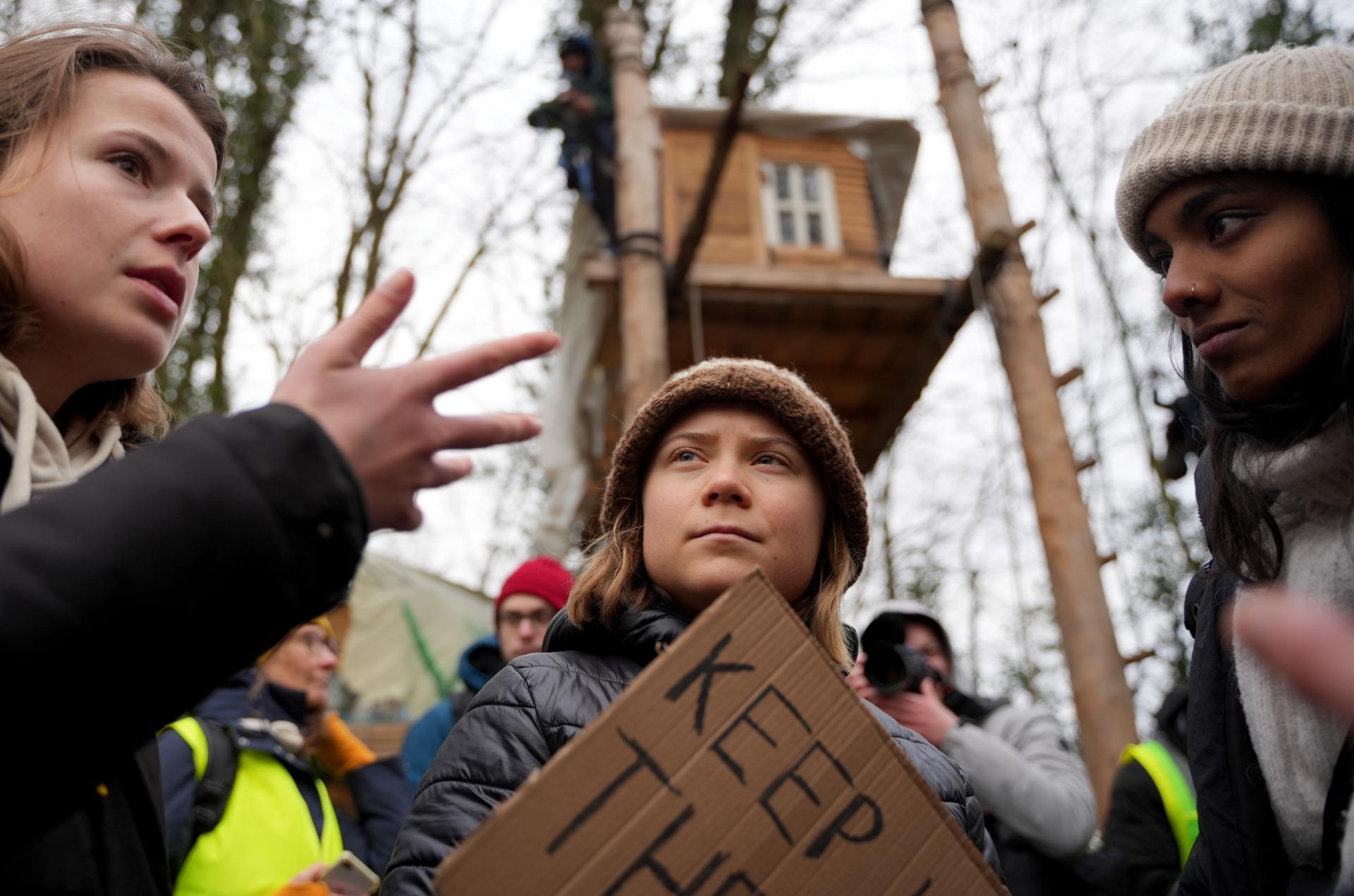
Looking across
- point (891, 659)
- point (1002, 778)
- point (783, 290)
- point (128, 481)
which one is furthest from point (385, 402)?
point (783, 290)

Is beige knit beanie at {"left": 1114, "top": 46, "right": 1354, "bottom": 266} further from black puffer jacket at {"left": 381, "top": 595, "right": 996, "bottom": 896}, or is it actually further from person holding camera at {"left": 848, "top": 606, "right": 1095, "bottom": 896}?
person holding camera at {"left": 848, "top": 606, "right": 1095, "bottom": 896}

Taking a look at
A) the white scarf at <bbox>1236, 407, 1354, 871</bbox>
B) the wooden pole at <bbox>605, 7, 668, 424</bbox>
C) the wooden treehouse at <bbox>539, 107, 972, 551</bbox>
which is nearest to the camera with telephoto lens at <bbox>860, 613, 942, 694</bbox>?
the white scarf at <bbox>1236, 407, 1354, 871</bbox>

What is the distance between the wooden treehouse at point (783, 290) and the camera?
577 centimetres

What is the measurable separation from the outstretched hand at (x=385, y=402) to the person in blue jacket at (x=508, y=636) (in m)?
2.92

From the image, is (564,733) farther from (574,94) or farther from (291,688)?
(574,94)

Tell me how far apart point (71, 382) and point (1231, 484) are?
5.28ft

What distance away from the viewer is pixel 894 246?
7.09 metres

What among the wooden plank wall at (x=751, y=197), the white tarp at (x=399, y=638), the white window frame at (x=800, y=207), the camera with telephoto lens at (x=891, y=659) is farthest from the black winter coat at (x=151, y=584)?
the white tarp at (x=399, y=638)

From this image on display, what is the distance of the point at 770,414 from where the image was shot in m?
2.01

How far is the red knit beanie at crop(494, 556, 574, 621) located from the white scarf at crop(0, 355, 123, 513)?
2.87 metres

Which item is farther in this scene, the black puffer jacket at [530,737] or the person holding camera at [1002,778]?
the person holding camera at [1002,778]

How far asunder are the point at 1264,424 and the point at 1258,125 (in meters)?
0.44

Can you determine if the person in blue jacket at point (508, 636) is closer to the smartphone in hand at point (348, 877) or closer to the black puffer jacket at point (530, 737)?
the smartphone in hand at point (348, 877)

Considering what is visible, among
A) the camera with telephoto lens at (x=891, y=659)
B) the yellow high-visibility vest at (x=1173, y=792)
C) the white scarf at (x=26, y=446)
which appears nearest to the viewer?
the white scarf at (x=26, y=446)
